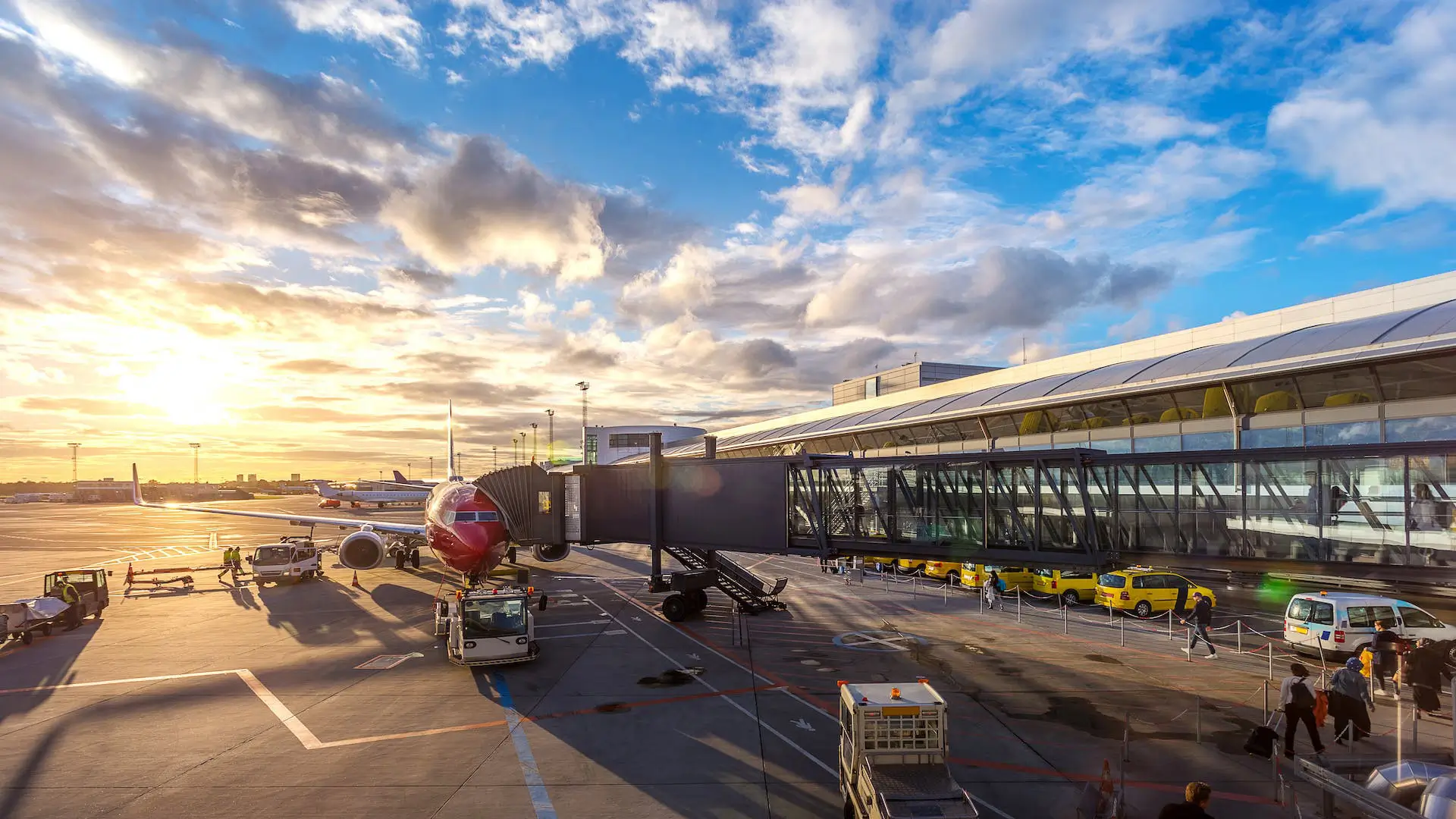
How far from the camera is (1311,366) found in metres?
26.0

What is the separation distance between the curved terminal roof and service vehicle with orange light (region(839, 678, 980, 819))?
951 inches

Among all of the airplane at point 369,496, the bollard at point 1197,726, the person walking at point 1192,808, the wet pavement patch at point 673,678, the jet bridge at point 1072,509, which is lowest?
the airplane at point 369,496

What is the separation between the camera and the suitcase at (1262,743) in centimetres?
1525

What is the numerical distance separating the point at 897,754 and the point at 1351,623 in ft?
73.5

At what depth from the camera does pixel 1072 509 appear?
2322 cm

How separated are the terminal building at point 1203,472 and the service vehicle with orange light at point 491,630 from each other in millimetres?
10370

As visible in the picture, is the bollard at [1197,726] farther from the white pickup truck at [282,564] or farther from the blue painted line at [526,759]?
the white pickup truck at [282,564]

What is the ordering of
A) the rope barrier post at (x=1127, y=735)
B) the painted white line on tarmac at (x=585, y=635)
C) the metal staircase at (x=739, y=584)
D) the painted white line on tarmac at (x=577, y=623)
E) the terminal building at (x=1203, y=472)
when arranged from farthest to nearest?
the metal staircase at (x=739, y=584)
the painted white line on tarmac at (x=577, y=623)
the painted white line on tarmac at (x=585, y=635)
the terminal building at (x=1203, y=472)
the rope barrier post at (x=1127, y=735)

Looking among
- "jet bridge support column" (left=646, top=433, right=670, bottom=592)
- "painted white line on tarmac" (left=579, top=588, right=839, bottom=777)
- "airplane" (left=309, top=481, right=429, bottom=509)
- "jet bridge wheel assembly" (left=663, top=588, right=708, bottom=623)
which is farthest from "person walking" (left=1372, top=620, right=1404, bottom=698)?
"airplane" (left=309, top=481, right=429, bottom=509)

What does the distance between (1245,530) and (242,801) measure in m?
26.1

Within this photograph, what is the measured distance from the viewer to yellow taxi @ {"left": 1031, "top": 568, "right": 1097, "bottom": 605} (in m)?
35.5

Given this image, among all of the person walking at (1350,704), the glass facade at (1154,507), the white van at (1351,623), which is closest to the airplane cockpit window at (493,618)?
the glass facade at (1154,507)

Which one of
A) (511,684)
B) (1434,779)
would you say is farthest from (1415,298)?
(511,684)

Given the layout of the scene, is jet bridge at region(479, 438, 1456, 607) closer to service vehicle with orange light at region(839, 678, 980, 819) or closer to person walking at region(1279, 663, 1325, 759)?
person walking at region(1279, 663, 1325, 759)
